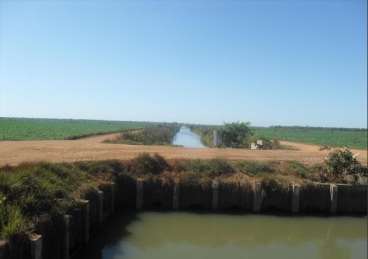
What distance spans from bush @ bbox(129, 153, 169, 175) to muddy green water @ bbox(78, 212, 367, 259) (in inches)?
105

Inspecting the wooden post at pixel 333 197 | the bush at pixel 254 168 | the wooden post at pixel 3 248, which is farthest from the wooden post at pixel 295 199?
the wooden post at pixel 3 248

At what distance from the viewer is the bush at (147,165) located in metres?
24.1

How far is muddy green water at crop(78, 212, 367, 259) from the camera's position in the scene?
1777 centimetres

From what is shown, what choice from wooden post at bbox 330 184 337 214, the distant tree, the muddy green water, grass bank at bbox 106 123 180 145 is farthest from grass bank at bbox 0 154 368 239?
the distant tree

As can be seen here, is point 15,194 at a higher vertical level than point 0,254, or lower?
higher

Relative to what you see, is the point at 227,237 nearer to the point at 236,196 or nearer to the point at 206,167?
the point at 236,196

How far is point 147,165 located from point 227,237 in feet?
22.0

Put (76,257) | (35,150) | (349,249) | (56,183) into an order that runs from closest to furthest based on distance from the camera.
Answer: (76,257)
(56,183)
(349,249)
(35,150)

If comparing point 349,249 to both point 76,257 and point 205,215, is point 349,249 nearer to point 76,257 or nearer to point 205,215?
point 205,215

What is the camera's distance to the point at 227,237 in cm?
2031

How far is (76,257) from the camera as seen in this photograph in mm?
15859

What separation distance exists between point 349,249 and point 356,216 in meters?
4.27

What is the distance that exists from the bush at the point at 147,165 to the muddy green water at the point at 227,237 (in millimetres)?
2655

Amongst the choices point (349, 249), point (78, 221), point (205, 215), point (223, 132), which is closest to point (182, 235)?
point (205, 215)
